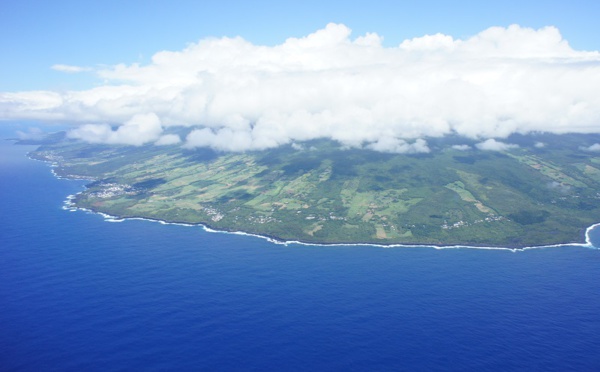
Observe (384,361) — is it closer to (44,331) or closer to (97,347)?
(97,347)

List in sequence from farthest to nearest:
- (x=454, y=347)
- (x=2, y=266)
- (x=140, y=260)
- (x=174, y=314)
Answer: (x=140, y=260) < (x=2, y=266) < (x=174, y=314) < (x=454, y=347)

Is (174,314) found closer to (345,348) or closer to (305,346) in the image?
(305,346)

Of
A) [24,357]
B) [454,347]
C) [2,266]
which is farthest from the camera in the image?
[2,266]

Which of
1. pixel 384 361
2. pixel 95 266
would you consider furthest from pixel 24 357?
pixel 384 361

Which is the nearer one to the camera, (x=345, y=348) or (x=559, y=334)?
(x=345, y=348)

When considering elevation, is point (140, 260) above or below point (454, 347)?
above

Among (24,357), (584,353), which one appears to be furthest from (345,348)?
(24,357)
